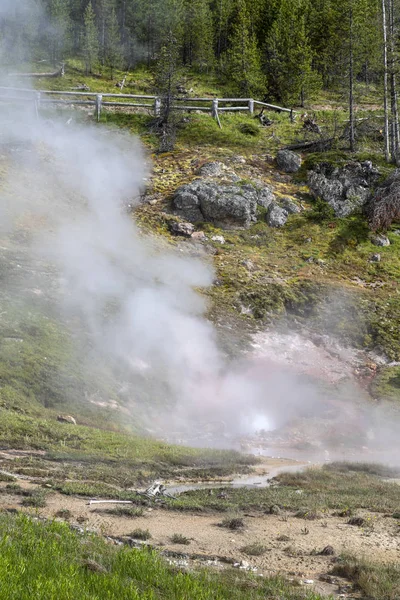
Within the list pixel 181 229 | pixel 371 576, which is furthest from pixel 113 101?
pixel 371 576

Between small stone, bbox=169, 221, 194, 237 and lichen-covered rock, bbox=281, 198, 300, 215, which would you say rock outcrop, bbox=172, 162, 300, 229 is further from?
lichen-covered rock, bbox=281, 198, 300, 215

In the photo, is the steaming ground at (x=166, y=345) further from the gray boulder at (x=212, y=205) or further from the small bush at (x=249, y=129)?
the small bush at (x=249, y=129)

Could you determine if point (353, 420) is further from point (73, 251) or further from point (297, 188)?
point (297, 188)

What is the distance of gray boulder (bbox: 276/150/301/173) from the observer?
163 ft

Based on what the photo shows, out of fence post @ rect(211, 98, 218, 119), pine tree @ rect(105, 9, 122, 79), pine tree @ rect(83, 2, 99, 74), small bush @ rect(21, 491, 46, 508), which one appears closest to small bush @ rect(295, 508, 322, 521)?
small bush @ rect(21, 491, 46, 508)

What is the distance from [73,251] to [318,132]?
32.2 metres

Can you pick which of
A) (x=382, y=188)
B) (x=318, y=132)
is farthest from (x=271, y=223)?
(x=318, y=132)

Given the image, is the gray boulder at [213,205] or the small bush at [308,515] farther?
the gray boulder at [213,205]

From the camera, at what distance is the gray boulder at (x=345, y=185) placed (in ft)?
151

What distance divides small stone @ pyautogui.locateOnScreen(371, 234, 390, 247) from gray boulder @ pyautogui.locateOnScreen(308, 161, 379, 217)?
3435mm

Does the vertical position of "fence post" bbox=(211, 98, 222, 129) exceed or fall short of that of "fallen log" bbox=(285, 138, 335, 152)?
it exceeds it

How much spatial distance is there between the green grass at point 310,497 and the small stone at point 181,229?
82.4 feet

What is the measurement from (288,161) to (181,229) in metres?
14.5

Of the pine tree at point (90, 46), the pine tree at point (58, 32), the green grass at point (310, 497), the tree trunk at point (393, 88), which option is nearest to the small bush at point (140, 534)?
the green grass at point (310, 497)
